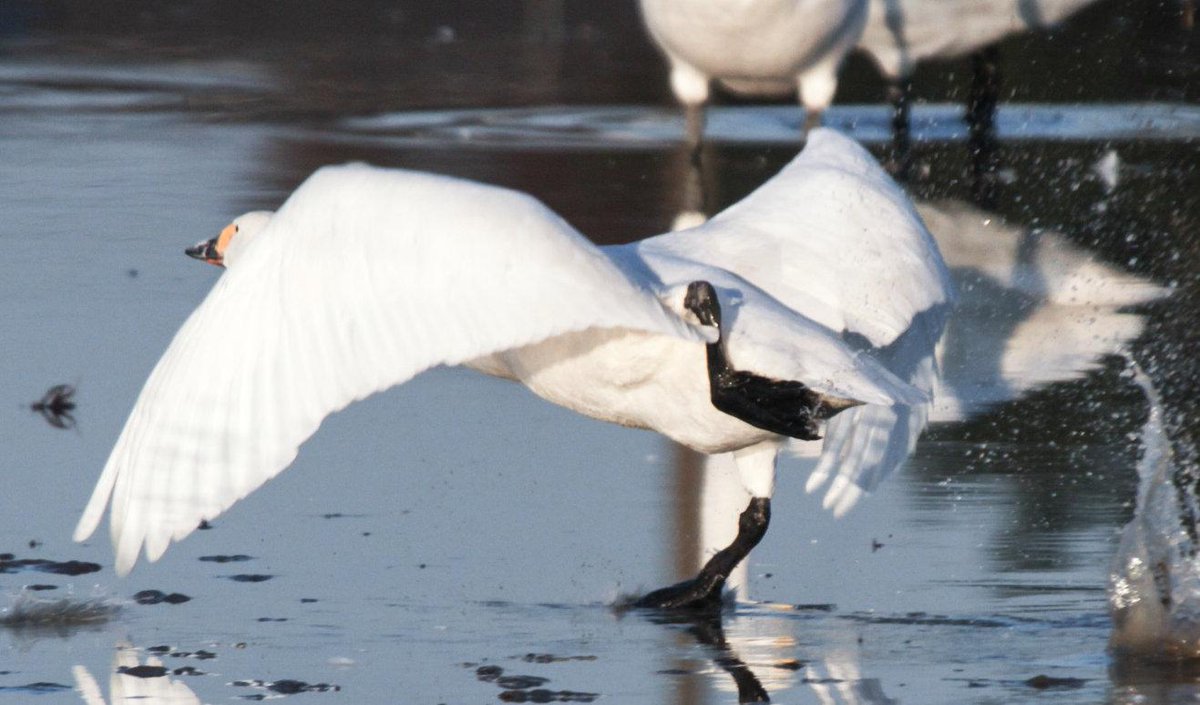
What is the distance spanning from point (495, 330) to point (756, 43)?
7.79 m

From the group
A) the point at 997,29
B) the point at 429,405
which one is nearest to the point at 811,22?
the point at 997,29

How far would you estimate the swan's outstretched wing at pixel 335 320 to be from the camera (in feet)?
16.3

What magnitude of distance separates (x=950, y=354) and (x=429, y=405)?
196 centimetres

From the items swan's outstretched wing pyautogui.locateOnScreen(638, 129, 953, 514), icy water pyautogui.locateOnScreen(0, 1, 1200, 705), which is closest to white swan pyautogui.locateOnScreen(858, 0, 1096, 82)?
icy water pyautogui.locateOnScreen(0, 1, 1200, 705)

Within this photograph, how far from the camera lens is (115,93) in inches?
640

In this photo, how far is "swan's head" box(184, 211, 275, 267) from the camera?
6664 millimetres

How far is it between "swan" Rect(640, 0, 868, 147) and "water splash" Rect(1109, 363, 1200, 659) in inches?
264

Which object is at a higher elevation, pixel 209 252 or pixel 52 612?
pixel 209 252

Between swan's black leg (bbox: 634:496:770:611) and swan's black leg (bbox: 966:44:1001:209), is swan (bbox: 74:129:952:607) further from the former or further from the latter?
swan's black leg (bbox: 966:44:1001:209)

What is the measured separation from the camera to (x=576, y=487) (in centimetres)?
674

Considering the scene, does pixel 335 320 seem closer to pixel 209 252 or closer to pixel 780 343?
pixel 780 343

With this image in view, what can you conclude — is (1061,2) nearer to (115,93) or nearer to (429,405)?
(115,93)

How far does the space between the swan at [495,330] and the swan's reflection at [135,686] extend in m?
0.24

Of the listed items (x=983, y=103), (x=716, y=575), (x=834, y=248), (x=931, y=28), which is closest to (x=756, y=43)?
(x=931, y=28)
